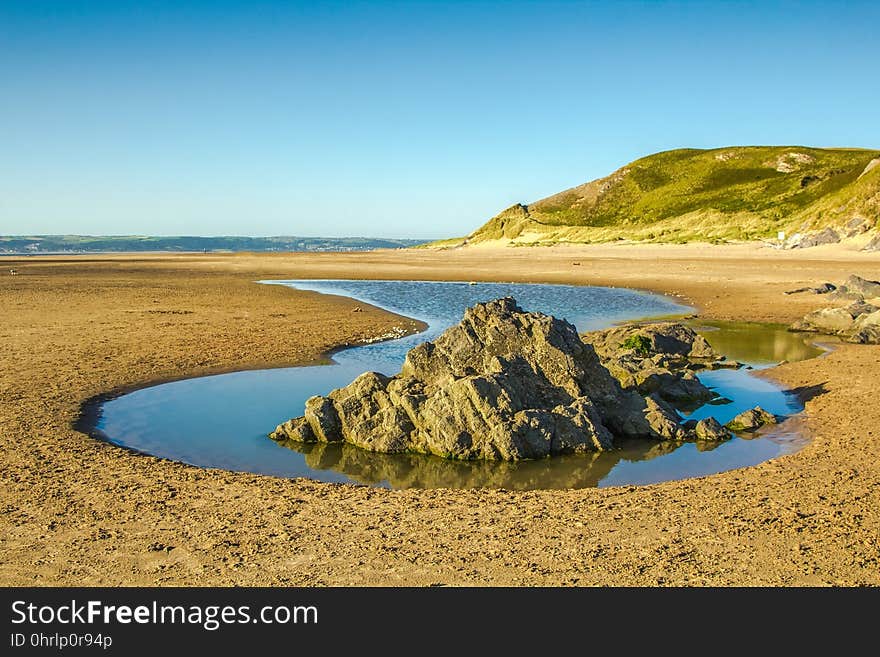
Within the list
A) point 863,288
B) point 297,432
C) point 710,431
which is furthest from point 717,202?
point 297,432

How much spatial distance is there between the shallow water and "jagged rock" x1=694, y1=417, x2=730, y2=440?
0.18m

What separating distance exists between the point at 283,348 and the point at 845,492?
1421cm

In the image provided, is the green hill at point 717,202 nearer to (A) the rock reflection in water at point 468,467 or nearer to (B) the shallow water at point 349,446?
(B) the shallow water at point 349,446

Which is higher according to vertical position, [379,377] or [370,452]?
[379,377]

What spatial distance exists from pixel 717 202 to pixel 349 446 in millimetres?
86342

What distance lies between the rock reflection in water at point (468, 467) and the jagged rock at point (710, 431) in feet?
0.58

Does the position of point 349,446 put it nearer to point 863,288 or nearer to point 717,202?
point 863,288

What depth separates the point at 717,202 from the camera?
293 feet

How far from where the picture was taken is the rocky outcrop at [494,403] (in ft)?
35.3

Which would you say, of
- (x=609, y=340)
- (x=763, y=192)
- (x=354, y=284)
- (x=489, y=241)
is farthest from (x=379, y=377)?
(x=489, y=241)

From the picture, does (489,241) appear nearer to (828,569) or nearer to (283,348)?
(283,348)

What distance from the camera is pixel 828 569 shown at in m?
6.45

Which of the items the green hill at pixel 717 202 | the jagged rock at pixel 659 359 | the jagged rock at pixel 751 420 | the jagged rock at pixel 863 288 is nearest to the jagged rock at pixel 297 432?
the jagged rock at pixel 659 359

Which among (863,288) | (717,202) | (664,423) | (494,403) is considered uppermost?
(717,202)
